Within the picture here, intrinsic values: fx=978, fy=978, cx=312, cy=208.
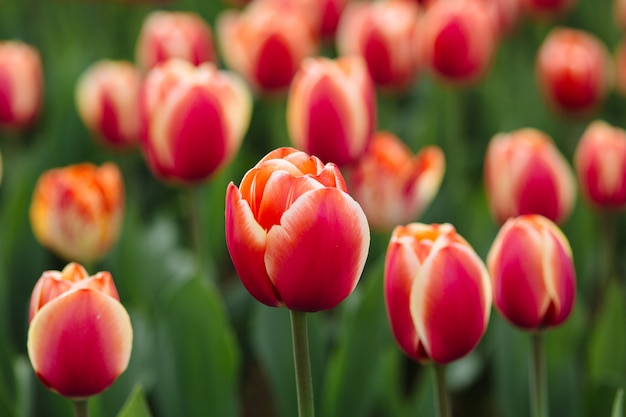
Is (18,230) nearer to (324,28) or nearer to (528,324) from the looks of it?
(528,324)

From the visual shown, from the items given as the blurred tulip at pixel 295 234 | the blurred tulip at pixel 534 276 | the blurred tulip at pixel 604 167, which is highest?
the blurred tulip at pixel 295 234

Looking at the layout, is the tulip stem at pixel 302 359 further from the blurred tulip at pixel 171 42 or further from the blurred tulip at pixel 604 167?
the blurred tulip at pixel 171 42

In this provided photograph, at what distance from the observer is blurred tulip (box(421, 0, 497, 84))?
167 centimetres

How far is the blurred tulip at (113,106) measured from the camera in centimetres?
158

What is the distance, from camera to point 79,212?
4.09ft

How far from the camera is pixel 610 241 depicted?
140cm

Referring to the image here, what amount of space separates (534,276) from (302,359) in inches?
9.1

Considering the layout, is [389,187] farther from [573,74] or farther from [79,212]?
[573,74]

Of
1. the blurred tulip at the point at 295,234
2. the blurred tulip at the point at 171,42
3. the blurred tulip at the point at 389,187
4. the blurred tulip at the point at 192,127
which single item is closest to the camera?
the blurred tulip at the point at 295,234

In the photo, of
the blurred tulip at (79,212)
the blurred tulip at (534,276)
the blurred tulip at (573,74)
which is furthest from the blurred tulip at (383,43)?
the blurred tulip at (534,276)

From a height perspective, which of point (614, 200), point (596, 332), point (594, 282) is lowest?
point (594, 282)

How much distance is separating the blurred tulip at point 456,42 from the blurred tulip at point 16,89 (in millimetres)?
705

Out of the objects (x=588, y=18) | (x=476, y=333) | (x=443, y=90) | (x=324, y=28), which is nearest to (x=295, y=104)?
(x=476, y=333)

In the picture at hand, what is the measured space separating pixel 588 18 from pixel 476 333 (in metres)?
2.12
